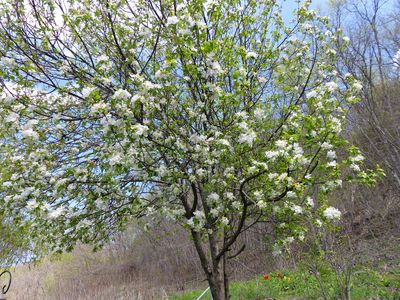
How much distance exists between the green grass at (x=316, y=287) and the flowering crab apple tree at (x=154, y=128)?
8.69ft

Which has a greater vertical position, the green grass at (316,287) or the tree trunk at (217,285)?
the tree trunk at (217,285)

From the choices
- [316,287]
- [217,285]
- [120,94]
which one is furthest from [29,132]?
[316,287]

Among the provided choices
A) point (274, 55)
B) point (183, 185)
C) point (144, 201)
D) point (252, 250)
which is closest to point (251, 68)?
point (274, 55)

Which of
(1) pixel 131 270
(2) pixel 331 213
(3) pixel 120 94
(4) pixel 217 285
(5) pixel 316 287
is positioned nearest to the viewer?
(3) pixel 120 94

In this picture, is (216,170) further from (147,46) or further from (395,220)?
(395,220)

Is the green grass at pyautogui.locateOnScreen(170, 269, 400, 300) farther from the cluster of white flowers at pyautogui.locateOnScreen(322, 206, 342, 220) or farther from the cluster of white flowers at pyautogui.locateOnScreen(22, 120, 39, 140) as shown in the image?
the cluster of white flowers at pyautogui.locateOnScreen(22, 120, 39, 140)

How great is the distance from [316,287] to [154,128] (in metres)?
5.21

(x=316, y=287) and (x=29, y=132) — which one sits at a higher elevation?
(x=29, y=132)

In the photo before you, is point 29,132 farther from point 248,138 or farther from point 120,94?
point 248,138

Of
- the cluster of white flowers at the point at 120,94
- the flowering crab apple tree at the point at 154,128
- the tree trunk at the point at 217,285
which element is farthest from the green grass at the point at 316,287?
the cluster of white flowers at the point at 120,94

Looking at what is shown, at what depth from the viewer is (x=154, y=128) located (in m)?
3.48

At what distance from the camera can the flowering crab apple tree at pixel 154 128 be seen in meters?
3.15

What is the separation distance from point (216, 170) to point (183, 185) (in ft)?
1.23

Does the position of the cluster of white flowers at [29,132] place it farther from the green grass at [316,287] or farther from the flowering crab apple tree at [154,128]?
the green grass at [316,287]
